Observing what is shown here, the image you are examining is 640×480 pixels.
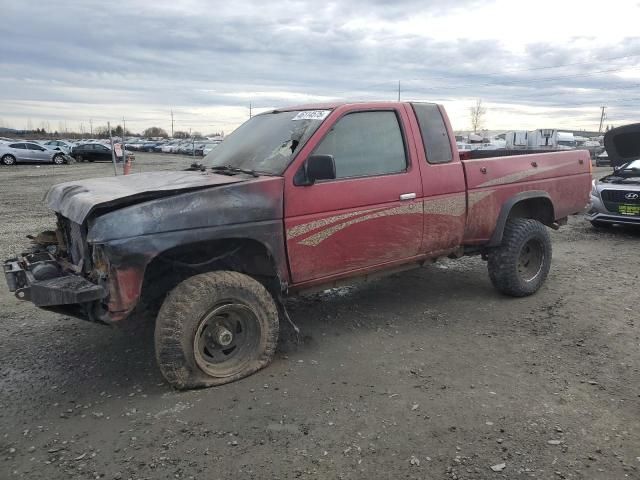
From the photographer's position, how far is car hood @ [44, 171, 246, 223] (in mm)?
3420

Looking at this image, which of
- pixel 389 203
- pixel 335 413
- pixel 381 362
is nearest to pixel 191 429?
pixel 335 413

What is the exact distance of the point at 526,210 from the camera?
5.94 m

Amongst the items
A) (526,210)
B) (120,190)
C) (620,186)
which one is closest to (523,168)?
(526,210)

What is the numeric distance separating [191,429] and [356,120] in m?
2.68

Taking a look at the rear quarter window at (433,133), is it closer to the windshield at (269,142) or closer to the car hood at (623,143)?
the windshield at (269,142)

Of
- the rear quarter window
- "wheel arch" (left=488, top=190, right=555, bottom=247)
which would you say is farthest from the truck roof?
"wheel arch" (left=488, top=190, right=555, bottom=247)

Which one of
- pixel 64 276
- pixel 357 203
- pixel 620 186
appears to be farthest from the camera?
pixel 620 186

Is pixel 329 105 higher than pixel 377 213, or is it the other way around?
pixel 329 105

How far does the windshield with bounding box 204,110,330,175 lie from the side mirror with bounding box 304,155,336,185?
0.76ft

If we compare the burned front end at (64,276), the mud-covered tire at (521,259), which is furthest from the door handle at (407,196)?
the burned front end at (64,276)

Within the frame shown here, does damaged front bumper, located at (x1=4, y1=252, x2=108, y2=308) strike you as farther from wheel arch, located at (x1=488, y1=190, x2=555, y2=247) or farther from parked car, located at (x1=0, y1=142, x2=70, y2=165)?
parked car, located at (x1=0, y1=142, x2=70, y2=165)

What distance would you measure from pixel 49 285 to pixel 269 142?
78.0 inches

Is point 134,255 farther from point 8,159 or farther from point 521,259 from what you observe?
point 8,159

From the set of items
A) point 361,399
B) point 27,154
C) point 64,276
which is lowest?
point 361,399
